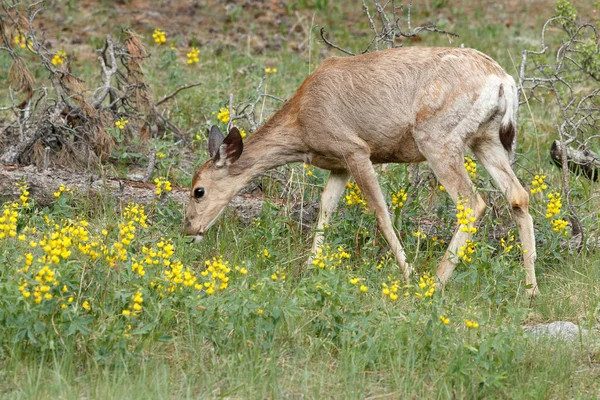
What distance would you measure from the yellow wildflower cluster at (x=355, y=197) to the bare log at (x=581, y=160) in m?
2.14

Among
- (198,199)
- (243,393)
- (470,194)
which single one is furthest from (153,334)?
(470,194)

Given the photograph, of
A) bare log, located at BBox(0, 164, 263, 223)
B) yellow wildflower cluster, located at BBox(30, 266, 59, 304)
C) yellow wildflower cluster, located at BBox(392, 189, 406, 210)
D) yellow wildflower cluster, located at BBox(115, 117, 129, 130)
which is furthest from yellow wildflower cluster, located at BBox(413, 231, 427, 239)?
yellow wildflower cluster, located at BBox(115, 117, 129, 130)

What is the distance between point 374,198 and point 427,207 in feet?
3.17

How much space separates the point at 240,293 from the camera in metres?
5.54

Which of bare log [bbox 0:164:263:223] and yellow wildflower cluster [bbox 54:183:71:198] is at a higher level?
yellow wildflower cluster [bbox 54:183:71:198]

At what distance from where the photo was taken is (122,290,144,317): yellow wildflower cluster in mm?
5352

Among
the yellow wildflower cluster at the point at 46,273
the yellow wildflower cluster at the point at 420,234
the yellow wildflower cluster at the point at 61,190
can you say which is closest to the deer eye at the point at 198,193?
the yellow wildflower cluster at the point at 61,190

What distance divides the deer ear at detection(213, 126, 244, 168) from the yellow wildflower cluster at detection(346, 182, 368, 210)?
3.07 feet

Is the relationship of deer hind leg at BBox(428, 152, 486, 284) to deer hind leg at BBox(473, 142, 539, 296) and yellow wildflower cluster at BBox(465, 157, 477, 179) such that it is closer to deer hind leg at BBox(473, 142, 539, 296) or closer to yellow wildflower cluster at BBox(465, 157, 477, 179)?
deer hind leg at BBox(473, 142, 539, 296)

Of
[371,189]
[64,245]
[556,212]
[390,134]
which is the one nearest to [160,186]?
[371,189]

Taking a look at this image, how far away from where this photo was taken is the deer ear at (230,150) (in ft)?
24.7

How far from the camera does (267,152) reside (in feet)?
25.6

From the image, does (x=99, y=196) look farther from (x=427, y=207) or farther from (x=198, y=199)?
(x=427, y=207)

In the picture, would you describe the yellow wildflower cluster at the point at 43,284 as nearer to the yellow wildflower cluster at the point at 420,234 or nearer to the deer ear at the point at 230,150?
the deer ear at the point at 230,150
